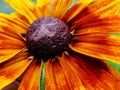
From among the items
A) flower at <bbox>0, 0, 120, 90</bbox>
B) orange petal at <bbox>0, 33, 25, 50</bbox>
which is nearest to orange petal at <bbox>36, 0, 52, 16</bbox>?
flower at <bbox>0, 0, 120, 90</bbox>

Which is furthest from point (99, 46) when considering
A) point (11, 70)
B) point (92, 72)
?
point (11, 70)

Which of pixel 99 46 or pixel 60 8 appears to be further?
pixel 60 8

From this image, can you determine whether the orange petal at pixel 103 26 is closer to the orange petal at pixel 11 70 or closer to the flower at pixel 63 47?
the flower at pixel 63 47

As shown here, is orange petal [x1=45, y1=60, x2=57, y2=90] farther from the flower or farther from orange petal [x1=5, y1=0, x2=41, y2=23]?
orange petal [x1=5, y1=0, x2=41, y2=23]

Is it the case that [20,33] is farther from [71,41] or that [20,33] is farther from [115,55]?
[115,55]

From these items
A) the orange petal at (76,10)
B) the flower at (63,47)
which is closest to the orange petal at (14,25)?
the flower at (63,47)

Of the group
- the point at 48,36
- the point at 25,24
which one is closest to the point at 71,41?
the point at 48,36

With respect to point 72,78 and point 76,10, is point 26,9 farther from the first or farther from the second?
point 72,78
